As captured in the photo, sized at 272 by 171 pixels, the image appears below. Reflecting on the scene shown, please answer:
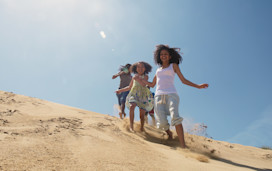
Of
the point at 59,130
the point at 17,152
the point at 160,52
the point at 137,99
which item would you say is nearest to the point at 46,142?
the point at 17,152

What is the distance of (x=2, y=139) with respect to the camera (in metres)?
1.89

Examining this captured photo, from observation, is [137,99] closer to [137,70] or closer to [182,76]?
[137,70]

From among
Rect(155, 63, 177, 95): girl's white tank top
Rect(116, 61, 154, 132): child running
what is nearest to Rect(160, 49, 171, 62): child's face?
Rect(155, 63, 177, 95): girl's white tank top

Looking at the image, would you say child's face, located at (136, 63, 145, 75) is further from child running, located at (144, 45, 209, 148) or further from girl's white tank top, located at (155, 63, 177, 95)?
girl's white tank top, located at (155, 63, 177, 95)

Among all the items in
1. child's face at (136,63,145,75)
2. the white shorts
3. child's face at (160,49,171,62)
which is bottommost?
the white shorts

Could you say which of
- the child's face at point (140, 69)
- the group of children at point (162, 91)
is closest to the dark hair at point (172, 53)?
the group of children at point (162, 91)

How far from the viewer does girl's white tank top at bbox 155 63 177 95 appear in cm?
333

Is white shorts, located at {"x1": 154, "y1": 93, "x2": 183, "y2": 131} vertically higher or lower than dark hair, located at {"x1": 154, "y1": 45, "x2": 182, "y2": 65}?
lower

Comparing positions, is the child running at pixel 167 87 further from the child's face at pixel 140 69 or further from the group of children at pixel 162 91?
the child's face at pixel 140 69

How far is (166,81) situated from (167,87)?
0.12 metres

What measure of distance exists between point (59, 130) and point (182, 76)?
2201 millimetres

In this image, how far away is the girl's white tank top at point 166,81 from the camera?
3.33m

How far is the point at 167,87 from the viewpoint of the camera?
335 centimetres


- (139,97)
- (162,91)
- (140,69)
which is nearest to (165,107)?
(162,91)
